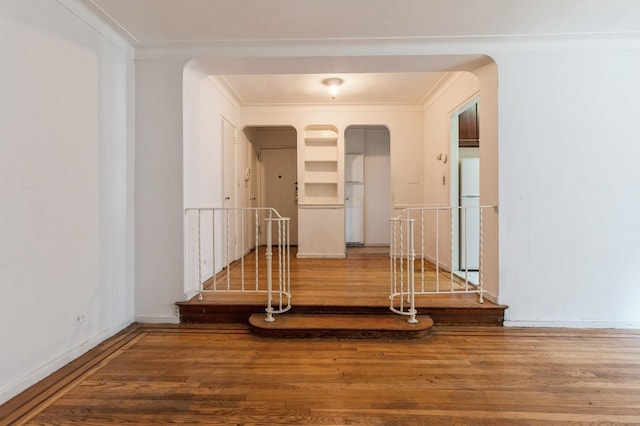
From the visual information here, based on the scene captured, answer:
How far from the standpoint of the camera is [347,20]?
2.35m

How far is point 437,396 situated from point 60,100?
2869 millimetres

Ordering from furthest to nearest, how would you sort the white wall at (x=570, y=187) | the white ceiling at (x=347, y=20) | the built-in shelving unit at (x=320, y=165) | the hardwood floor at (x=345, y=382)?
the built-in shelving unit at (x=320, y=165) < the white wall at (x=570, y=187) < the white ceiling at (x=347, y=20) < the hardwood floor at (x=345, y=382)

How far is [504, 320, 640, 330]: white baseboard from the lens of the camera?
264 cm

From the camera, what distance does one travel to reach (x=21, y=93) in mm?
1755

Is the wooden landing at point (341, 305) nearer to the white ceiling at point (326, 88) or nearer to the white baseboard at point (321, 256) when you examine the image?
the white baseboard at point (321, 256)

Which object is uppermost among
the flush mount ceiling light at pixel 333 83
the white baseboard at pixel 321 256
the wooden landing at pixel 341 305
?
the flush mount ceiling light at pixel 333 83

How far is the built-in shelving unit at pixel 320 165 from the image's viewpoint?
5148 millimetres

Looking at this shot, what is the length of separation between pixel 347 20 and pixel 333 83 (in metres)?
1.57

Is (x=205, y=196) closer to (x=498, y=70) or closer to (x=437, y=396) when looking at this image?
(x=437, y=396)

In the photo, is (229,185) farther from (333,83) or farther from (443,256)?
(443,256)

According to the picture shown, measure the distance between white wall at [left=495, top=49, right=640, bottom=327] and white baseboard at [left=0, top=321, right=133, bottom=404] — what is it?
3246 millimetres

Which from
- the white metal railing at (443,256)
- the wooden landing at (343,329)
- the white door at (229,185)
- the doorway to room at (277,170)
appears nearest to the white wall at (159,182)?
the wooden landing at (343,329)

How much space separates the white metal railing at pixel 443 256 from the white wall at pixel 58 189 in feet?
7.63

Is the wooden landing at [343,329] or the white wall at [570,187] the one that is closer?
the wooden landing at [343,329]
